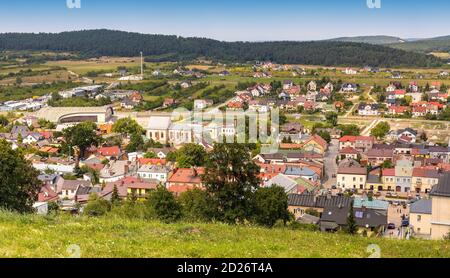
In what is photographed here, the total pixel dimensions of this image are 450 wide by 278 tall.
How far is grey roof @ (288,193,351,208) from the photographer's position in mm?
18266

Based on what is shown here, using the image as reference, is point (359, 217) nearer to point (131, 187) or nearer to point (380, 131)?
point (131, 187)

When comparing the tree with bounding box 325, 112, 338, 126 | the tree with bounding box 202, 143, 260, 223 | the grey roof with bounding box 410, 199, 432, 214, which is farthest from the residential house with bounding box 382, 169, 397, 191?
the tree with bounding box 202, 143, 260, 223

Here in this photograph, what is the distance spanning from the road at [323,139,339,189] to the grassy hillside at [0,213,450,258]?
18823 millimetres

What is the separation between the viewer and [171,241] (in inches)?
199

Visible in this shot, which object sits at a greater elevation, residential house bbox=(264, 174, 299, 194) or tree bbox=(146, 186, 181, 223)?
tree bbox=(146, 186, 181, 223)

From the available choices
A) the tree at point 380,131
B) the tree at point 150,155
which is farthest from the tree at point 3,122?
the tree at point 380,131

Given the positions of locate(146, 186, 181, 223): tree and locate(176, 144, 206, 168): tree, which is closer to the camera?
locate(146, 186, 181, 223): tree

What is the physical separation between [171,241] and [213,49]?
345 feet

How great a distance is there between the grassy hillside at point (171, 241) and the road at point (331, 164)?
61.8 ft

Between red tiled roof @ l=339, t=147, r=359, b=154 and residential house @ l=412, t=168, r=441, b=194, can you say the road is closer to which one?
red tiled roof @ l=339, t=147, r=359, b=154

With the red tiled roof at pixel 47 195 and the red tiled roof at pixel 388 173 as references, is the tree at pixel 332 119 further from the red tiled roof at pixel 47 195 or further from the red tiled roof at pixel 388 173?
the red tiled roof at pixel 47 195

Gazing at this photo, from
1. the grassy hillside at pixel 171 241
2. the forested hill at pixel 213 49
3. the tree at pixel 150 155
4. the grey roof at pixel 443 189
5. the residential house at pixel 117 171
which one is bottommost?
the residential house at pixel 117 171

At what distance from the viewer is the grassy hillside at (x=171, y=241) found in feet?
14.7
